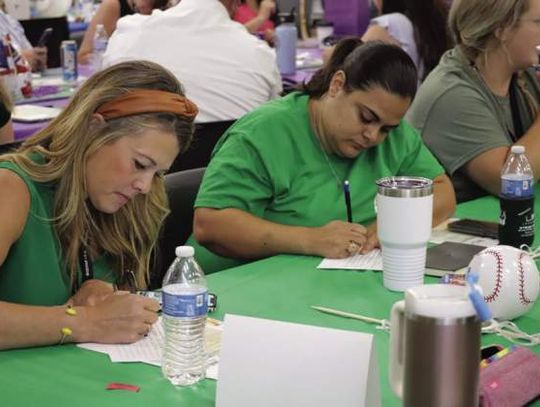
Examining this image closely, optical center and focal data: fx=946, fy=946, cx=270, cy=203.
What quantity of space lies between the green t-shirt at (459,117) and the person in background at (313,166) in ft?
1.35

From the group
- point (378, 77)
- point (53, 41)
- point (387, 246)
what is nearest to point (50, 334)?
point (387, 246)

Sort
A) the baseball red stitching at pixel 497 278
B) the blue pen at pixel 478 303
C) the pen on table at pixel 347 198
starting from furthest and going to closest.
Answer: the pen on table at pixel 347 198 < the baseball red stitching at pixel 497 278 < the blue pen at pixel 478 303

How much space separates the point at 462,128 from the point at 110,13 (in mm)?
3429

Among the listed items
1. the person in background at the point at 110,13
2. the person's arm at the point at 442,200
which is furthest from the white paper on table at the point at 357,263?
the person in background at the point at 110,13

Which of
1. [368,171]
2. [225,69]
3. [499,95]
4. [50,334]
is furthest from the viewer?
[225,69]

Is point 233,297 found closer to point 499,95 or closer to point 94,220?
point 94,220

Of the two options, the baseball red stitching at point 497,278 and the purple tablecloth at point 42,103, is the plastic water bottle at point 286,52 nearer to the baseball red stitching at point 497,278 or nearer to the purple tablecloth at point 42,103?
the purple tablecloth at point 42,103

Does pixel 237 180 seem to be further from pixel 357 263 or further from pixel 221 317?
pixel 221 317

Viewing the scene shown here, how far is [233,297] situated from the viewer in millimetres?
1856

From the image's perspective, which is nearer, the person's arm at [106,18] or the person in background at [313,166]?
the person in background at [313,166]

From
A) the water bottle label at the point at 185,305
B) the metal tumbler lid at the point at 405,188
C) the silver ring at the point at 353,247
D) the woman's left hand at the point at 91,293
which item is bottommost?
the silver ring at the point at 353,247

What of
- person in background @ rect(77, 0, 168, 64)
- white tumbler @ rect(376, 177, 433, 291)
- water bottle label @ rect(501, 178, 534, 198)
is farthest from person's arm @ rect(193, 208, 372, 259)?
person in background @ rect(77, 0, 168, 64)

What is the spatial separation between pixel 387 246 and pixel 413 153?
67 centimetres

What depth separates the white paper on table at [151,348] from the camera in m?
1.53
